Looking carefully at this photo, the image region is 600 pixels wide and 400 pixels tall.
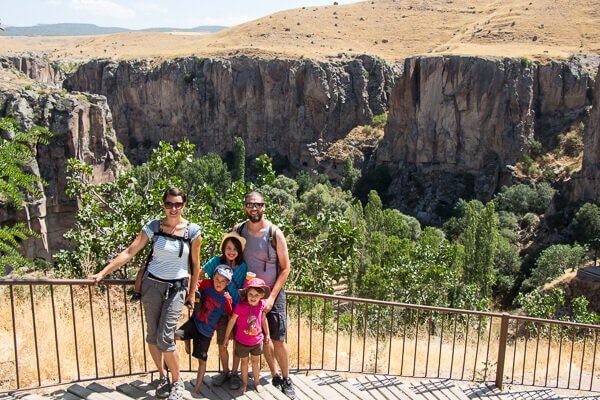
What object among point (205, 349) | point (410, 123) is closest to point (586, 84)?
point (410, 123)

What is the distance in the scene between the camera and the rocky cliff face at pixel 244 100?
80.1 metres

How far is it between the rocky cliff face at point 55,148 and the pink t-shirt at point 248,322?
101 feet

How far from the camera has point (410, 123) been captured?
233 feet

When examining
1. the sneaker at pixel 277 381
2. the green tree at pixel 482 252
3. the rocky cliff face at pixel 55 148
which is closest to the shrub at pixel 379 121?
the green tree at pixel 482 252

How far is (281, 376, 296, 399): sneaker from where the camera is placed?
7108 millimetres

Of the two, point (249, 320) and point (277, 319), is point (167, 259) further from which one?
point (277, 319)

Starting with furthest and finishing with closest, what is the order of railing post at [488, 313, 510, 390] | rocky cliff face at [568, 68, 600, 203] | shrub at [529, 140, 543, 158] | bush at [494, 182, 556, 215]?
shrub at [529, 140, 543, 158] < bush at [494, 182, 556, 215] < rocky cliff face at [568, 68, 600, 203] < railing post at [488, 313, 510, 390]

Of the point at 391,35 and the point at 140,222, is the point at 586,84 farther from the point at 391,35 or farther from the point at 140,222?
the point at 140,222

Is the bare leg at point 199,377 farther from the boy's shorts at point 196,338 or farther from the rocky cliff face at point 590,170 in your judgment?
the rocky cliff face at point 590,170

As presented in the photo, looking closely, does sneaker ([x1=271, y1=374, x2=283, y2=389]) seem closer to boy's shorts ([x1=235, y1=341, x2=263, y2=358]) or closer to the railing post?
boy's shorts ([x1=235, y1=341, x2=263, y2=358])

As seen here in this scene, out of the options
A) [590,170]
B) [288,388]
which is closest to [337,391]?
[288,388]

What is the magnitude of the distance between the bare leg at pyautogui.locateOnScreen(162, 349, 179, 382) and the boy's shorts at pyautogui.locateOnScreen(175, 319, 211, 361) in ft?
0.74

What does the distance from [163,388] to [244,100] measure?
7932 centimetres

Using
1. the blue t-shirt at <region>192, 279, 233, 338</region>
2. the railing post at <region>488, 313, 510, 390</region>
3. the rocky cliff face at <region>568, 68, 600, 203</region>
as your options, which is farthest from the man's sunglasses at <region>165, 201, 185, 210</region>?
the rocky cliff face at <region>568, 68, 600, 203</region>
